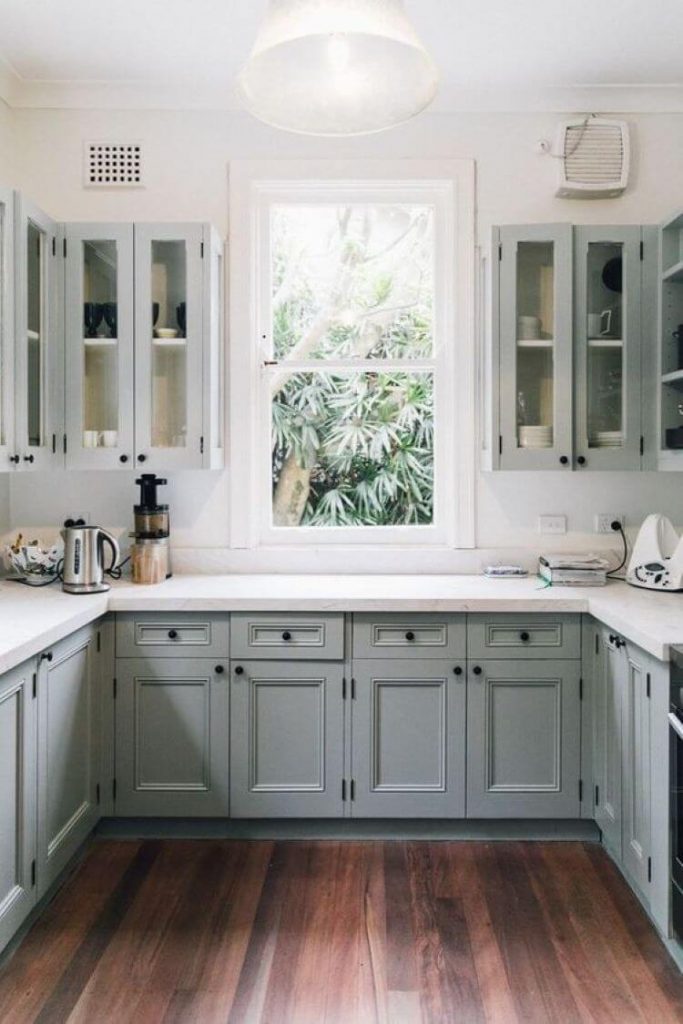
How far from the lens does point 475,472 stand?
3309 millimetres

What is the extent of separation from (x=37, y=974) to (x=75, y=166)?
2973 mm

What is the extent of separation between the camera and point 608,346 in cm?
304

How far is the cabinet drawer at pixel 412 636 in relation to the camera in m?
2.74

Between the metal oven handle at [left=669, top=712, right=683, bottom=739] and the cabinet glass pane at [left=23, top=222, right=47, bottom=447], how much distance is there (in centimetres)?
228

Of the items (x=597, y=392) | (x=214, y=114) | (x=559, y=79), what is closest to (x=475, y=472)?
(x=597, y=392)

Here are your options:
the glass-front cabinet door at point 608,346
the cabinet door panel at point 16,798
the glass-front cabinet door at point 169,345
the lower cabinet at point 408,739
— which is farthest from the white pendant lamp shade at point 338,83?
the lower cabinet at point 408,739

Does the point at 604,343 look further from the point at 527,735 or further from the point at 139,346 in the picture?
the point at 139,346

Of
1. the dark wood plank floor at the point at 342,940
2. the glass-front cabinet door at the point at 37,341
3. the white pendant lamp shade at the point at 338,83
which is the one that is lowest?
the dark wood plank floor at the point at 342,940

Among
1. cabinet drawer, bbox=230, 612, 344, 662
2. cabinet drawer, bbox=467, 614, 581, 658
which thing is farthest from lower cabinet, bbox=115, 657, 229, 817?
cabinet drawer, bbox=467, 614, 581, 658

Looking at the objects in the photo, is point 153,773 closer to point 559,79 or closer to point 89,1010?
point 89,1010

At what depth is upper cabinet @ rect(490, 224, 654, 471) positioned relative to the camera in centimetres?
302

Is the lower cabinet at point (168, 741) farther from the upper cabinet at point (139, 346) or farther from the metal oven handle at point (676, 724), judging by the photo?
the metal oven handle at point (676, 724)

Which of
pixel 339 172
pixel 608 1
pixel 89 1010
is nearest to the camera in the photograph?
pixel 89 1010

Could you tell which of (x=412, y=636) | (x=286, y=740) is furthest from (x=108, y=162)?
(x=286, y=740)
